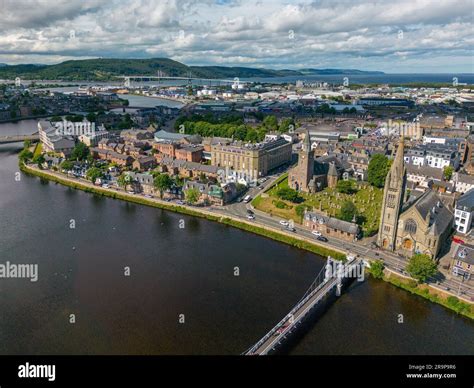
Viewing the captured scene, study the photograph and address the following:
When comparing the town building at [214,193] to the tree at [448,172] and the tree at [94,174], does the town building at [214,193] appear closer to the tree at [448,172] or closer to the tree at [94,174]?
the tree at [94,174]

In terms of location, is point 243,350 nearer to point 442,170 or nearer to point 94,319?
point 94,319

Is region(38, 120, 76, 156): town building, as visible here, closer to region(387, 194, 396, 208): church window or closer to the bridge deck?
the bridge deck

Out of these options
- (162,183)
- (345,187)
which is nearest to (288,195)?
(345,187)

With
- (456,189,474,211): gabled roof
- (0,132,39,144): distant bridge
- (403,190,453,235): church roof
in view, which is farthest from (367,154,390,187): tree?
(0,132,39,144): distant bridge

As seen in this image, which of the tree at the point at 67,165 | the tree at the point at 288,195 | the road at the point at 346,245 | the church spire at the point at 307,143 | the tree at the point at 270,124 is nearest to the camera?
the road at the point at 346,245

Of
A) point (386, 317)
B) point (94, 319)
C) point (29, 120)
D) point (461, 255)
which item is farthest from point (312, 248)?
point (29, 120)

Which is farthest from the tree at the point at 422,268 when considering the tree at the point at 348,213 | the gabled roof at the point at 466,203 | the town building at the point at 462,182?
the town building at the point at 462,182
